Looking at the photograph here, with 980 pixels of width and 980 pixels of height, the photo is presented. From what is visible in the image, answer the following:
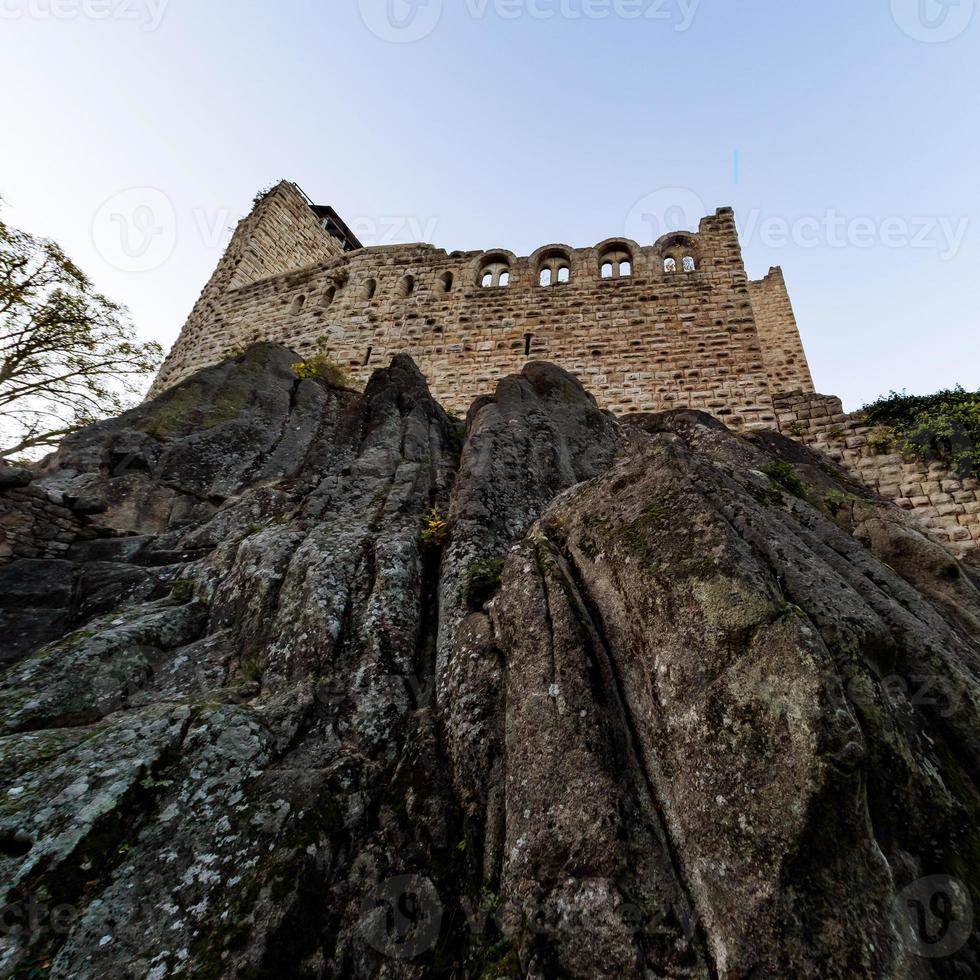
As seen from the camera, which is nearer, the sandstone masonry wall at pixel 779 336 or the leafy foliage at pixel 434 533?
the leafy foliage at pixel 434 533

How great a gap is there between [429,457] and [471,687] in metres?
4.54

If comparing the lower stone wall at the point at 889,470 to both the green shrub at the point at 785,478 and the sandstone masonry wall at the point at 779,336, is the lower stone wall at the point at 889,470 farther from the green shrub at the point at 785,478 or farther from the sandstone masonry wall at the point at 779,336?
the green shrub at the point at 785,478

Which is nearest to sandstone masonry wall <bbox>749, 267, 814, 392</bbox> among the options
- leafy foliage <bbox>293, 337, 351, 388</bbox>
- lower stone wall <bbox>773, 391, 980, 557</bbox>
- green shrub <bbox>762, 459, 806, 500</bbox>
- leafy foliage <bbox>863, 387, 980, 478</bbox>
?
lower stone wall <bbox>773, 391, 980, 557</bbox>

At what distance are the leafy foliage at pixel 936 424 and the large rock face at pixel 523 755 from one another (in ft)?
18.2

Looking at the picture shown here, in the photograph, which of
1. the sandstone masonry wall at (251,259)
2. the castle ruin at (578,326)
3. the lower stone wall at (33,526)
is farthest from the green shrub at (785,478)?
the sandstone masonry wall at (251,259)

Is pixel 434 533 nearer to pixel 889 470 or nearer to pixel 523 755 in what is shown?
pixel 523 755

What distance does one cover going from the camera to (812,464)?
322 inches

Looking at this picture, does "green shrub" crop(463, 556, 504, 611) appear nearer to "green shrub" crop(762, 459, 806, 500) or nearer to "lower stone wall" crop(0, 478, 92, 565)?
"green shrub" crop(762, 459, 806, 500)

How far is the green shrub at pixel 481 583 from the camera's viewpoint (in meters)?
4.48

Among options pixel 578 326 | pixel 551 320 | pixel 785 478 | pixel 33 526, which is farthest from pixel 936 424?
pixel 33 526

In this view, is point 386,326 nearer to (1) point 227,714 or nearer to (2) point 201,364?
(2) point 201,364

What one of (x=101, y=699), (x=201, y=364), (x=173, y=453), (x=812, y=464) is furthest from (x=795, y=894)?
(x=201, y=364)

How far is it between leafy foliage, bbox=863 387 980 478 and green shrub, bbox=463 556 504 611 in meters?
8.97

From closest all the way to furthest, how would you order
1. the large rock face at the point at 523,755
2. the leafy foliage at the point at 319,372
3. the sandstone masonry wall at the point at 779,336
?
the large rock face at the point at 523,755
the leafy foliage at the point at 319,372
the sandstone masonry wall at the point at 779,336
